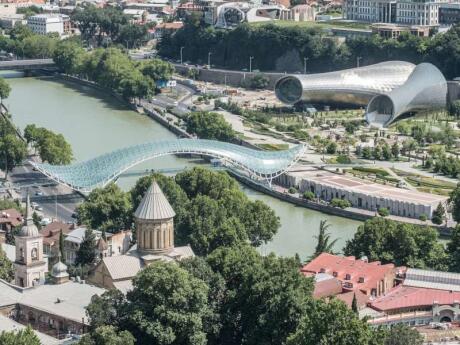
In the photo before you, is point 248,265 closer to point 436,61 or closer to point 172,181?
point 172,181

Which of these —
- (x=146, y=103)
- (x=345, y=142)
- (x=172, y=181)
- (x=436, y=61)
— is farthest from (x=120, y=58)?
(x=172, y=181)

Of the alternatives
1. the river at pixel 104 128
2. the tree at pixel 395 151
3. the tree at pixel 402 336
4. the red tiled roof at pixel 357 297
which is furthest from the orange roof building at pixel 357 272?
the tree at pixel 395 151

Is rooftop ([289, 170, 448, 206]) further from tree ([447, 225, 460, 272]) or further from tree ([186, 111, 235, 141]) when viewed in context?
tree ([447, 225, 460, 272])

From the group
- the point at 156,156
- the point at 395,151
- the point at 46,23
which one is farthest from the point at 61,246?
the point at 46,23

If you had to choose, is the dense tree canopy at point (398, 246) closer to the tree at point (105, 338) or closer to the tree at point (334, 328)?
the tree at point (334, 328)

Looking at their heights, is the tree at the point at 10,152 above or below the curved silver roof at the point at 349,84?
below

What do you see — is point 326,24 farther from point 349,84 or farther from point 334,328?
point 334,328

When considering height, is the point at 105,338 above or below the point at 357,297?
above
